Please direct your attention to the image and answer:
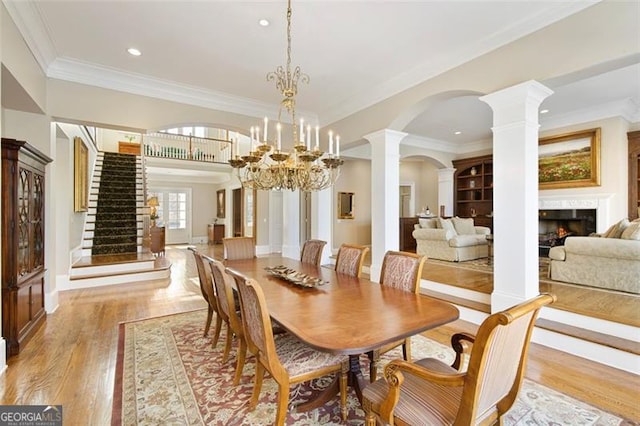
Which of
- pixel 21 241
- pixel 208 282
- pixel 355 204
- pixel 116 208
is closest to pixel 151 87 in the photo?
pixel 21 241

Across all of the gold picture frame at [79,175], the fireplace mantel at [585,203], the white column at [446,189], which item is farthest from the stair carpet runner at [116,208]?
the fireplace mantel at [585,203]

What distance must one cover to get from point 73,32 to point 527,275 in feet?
16.7

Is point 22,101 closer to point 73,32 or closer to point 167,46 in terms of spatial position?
point 73,32

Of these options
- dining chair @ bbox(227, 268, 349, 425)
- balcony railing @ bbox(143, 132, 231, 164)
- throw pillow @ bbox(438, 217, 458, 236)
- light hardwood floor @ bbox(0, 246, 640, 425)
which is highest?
balcony railing @ bbox(143, 132, 231, 164)

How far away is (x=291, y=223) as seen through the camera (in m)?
6.72

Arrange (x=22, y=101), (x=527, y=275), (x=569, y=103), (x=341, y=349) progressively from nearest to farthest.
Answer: (x=341, y=349) → (x=527, y=275) → (x=22, y=101) → (x=569, y=103)

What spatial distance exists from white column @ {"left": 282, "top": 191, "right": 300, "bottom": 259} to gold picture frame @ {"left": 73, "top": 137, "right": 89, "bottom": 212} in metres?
3.98

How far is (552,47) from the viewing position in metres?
2.70

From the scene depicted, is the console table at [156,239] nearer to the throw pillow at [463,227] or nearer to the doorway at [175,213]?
the doorway at [175,213]

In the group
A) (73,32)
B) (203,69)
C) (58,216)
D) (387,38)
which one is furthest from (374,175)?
(58,216)

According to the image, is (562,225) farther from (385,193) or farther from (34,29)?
(34,29)

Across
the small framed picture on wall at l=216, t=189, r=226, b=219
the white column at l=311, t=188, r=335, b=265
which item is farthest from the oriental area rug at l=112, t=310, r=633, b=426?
the small framed picture on wall at l=216, t=189, r=226, b=219

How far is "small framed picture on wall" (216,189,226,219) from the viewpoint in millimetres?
11666

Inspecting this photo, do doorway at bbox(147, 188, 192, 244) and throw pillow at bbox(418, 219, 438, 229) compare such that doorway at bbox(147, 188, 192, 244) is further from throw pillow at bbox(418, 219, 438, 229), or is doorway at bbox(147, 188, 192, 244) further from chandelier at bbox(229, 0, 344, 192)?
chandelier at bbox(229, 0, 344, 192)
